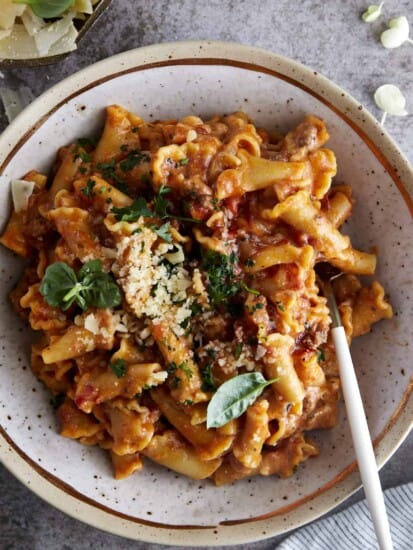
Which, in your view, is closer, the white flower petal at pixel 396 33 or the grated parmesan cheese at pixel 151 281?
the grated parmesan cheese at pixel 151 281

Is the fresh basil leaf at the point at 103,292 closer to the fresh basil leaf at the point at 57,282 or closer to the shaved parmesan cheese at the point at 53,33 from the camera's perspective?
the fresh basil leaf at the point at 57,282

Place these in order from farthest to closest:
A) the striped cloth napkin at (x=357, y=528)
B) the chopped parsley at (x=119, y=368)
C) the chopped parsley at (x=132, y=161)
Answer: the striped cloth napkin at (x=357, y=528), the chopped parsley at (x=132, y=161), the chopped parsley at (x=119, y=368)

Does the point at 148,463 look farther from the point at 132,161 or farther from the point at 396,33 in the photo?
the point at 396,33

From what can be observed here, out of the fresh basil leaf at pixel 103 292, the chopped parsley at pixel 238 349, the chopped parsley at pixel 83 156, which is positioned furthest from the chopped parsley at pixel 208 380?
the chopped parsley at pixel 83 156

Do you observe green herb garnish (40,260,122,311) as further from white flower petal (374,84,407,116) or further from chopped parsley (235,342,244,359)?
white flower petal (374,84,407,116)

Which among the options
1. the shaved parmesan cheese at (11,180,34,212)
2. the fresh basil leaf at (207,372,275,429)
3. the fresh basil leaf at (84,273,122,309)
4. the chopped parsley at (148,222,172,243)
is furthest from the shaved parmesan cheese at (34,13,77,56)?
the fresh basil leaf at (207,372,275,429)
